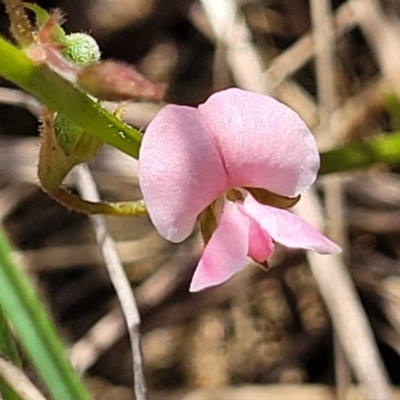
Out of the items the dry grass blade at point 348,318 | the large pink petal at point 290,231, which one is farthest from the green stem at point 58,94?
the dry grass blade at point 348,318

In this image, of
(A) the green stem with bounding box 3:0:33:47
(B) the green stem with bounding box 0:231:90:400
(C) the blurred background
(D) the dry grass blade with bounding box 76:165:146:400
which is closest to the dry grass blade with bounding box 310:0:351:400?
(C) the blurred background

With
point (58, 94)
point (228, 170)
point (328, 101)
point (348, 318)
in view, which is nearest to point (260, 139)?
point (228, 170)

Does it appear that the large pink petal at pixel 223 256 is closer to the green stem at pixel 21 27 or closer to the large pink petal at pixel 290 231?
the large pink petal at pixel 290 231

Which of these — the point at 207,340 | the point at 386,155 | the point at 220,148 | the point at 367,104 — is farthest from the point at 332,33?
the point at 220,148

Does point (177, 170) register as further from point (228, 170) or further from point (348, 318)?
point (348, 318)

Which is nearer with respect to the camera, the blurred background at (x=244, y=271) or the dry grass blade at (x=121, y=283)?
the dry grass blade at (x=121, y=283)

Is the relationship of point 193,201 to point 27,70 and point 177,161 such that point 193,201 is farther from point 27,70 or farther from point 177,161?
point 27,70

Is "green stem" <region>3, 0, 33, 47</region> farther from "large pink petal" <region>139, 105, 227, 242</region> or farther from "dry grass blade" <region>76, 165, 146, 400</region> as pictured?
"dry grass blade" <region>76, 165, 146, 400</region>
